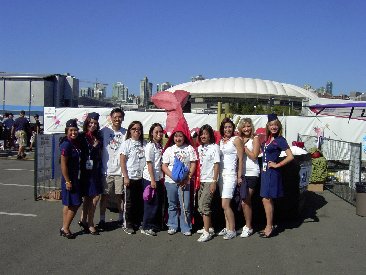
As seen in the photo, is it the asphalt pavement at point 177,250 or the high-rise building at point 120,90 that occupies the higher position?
the high-rise building at point 120,90

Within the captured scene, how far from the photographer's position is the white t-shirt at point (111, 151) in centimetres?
656

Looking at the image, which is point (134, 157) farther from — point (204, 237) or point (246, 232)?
point (246, 232)

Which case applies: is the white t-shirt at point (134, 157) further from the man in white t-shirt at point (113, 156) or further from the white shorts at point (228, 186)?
the white shorts at point (228, 186)

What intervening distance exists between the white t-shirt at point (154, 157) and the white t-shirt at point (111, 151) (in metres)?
0.43

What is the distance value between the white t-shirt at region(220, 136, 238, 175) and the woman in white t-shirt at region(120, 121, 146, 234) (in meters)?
1.15

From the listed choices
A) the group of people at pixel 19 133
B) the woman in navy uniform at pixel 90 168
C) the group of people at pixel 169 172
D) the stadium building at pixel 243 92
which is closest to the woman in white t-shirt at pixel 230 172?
the group of people at pixel 169 172

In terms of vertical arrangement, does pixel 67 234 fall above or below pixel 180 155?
below

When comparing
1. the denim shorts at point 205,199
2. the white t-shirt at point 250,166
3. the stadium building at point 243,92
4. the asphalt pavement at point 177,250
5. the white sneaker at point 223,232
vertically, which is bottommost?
the asphalt pavement at point 177,250

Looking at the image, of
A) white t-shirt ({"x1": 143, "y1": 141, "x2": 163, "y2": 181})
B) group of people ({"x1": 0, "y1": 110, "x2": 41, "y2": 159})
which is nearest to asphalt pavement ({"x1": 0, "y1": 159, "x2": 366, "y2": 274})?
white t-shirt ({"x1": 143, "y1": 141, "x2": 163, "y2": 181})

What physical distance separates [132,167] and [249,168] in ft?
5.52

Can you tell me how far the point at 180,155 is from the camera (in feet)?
20.8

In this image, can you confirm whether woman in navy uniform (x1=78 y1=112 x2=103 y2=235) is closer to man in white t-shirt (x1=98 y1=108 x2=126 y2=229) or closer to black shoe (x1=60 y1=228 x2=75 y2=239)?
man in white t-shirt (x1=98 y1=108 x2=126 y2=229)

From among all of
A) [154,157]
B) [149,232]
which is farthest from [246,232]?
[154,157]

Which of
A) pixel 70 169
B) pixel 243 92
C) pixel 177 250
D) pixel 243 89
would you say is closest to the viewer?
pixel 177 250
